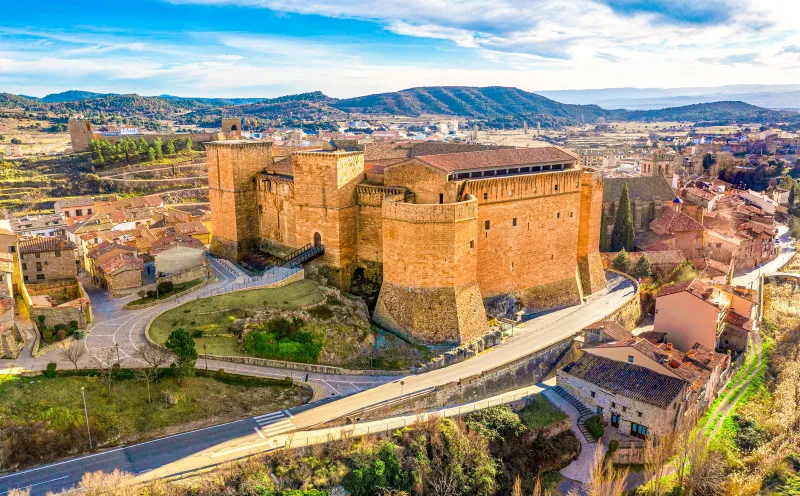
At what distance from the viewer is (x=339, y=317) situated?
35031 mm

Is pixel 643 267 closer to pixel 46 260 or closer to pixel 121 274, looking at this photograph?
pixel 121 274

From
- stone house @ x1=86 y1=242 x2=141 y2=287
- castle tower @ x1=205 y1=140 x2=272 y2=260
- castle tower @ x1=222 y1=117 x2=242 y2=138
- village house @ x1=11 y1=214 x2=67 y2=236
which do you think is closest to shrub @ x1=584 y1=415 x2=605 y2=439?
castle tower @ x1=205 y1=140 x2=272 y2=260

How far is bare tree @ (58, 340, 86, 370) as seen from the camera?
2833cm

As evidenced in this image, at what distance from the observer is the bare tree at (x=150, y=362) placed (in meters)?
27.7

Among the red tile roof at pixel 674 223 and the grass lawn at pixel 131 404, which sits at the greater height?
the red tile roof at pixel 674 223

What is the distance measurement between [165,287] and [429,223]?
16911 millimetres

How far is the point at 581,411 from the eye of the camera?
3212 centimetres

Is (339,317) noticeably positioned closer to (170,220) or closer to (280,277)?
(280,277)

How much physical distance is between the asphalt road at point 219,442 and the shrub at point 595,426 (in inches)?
196

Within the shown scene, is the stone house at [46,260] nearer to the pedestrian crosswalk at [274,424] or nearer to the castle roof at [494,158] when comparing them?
the pedestrian crosswalk at [274,424]

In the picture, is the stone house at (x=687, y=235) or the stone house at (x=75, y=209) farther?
the stone house at (x=75, y=209)

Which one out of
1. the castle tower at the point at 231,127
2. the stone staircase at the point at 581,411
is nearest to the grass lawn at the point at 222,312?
the stone staircase at the point at 581,411

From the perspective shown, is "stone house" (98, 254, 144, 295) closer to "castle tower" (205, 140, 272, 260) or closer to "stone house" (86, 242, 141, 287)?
"stone house" (86, 242, 141, 287)

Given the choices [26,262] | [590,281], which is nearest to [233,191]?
[26,262]
